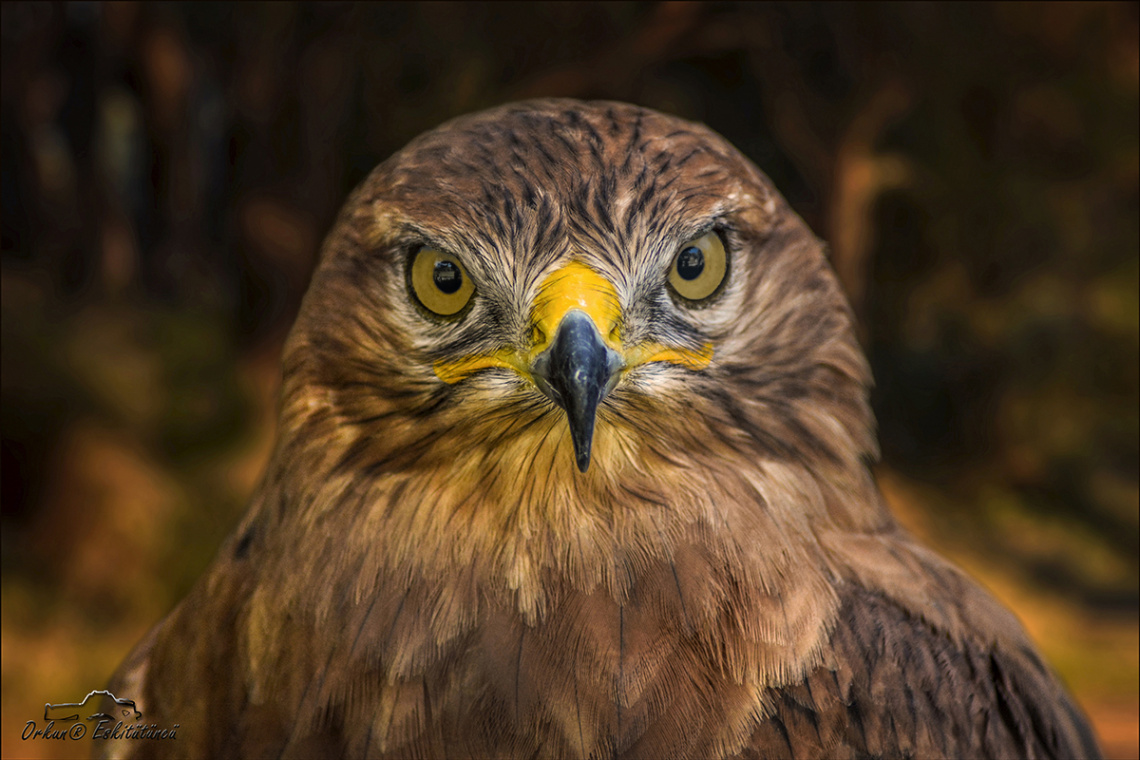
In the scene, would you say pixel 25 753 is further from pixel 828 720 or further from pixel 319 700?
pixel 828 720

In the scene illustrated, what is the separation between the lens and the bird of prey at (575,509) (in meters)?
1.51

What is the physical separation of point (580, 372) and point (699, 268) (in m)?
0.41

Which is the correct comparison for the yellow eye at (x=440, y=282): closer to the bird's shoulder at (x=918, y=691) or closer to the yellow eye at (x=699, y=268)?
the yellow eye at (x=699, y=268)

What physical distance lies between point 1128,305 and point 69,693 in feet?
14.4

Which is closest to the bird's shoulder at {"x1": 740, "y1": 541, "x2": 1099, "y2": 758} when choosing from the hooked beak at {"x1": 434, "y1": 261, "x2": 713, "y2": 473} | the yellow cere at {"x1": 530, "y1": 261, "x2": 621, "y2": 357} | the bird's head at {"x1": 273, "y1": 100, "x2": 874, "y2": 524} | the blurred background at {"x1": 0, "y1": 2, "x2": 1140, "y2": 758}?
the bird's head at {"x1": 273, "y1": 100, "x2": 874, "y2": 524}

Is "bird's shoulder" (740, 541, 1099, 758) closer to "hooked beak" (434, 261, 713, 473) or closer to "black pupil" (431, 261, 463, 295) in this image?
"hooked beak" (434, 261, 713, 473)

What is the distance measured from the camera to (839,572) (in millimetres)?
1648

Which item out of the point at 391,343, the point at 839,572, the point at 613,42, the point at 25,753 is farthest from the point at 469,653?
the point at 613,42

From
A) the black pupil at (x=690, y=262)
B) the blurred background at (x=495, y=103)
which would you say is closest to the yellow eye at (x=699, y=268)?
the black pupil at (x=690, y=262)

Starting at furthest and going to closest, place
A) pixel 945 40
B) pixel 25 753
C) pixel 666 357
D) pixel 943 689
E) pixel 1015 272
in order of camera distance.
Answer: pixel 1015 272, pixel 945 40, pixel 25 753, pixel 943 689, pixel 666 357

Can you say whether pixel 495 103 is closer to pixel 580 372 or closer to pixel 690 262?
pixel 690 262

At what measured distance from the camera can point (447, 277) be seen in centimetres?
153

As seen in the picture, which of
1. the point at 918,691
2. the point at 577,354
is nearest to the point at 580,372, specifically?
the point at 577,354

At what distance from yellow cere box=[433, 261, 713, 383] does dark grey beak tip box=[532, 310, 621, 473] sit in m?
0.03
